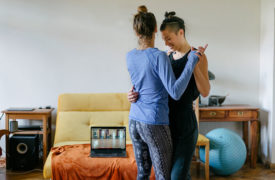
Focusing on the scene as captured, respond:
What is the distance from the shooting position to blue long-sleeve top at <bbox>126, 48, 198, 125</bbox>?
4.43 feet

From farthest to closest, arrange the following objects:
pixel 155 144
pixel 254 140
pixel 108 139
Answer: pixel 254 140, pixel 108 139, pixel 155 144

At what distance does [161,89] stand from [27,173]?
7.82 feet

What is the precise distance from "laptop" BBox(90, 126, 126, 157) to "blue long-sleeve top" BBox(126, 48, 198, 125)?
1375 millimetres

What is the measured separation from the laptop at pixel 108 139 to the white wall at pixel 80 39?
92cm

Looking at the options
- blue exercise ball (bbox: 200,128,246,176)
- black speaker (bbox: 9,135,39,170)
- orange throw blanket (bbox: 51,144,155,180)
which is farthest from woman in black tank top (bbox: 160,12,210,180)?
black speaker (bbox: 9,135,39,170)

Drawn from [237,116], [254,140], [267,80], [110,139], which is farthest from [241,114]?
[110,139]

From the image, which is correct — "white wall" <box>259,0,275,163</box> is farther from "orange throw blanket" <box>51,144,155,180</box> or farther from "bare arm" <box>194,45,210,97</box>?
"bare arm" <box>194,45,210,97</box>

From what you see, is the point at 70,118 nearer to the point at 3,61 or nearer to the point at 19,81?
the point at 19,81

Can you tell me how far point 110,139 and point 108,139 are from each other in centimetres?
2

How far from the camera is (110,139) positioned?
9.16ft

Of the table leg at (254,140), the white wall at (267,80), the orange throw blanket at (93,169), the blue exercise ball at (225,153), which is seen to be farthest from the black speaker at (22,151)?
the white wall at (267,80)

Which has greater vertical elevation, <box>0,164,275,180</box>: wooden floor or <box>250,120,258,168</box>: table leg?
<box>250,120,258,168</box>: table leg

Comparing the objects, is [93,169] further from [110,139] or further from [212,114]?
[212,114]

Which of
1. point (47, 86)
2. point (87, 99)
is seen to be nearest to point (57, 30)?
point (47, 86)
